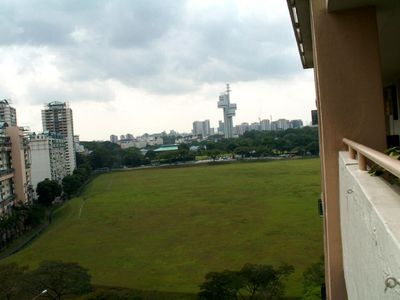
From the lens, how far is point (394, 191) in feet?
4.92

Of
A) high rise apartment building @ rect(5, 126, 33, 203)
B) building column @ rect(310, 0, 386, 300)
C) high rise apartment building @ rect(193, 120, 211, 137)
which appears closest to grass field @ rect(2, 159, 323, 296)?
high rise apartment building @ rect(5, 126, 33, 203)

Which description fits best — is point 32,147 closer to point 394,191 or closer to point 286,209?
point 286,209

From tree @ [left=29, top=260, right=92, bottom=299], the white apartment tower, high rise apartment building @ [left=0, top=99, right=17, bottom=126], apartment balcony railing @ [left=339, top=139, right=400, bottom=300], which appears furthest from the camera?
the white apartment tower

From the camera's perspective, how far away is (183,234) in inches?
660

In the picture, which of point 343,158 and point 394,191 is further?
point 343,158

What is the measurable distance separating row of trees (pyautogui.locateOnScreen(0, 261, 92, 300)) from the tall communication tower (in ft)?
354

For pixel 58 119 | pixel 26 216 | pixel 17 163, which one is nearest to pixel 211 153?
pixel 58 119

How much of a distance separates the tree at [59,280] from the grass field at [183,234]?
1456 millimetres

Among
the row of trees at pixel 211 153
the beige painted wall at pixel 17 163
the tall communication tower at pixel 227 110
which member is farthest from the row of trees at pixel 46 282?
the tall communication tower at pixel 227 110

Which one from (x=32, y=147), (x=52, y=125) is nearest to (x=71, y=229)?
(x=32, y=147)

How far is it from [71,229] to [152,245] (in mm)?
5651

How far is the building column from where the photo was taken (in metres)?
2.65

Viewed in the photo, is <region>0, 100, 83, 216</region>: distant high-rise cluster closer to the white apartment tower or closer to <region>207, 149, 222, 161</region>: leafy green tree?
the white apartment tower

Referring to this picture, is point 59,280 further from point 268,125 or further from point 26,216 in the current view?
point 268,125
